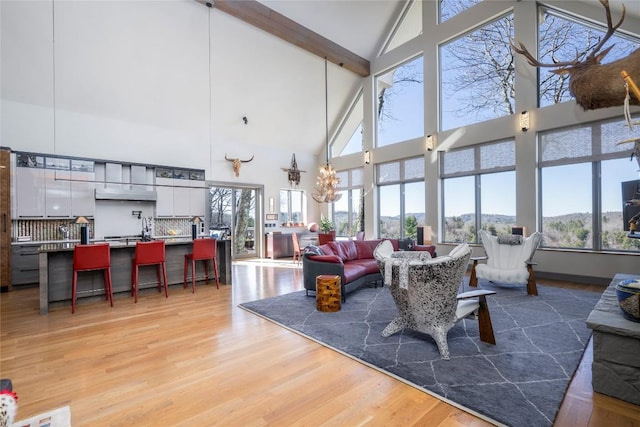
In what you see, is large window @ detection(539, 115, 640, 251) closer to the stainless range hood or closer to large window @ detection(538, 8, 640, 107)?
large window @ detection(538, 8, 640, 107)

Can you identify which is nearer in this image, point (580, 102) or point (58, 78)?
point (580, 102)

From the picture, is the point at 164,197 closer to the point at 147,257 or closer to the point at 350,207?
the point at 147,257

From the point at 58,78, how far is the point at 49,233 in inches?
124

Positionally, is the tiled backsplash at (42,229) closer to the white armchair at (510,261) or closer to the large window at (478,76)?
the white armchair at (510,261)

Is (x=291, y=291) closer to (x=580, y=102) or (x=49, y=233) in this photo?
(x=580, y=102)

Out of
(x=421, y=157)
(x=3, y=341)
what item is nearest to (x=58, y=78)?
(x=3, y=341)

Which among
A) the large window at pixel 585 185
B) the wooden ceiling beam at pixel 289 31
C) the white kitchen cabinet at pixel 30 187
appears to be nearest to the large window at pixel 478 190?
the large window at pixel 585 185

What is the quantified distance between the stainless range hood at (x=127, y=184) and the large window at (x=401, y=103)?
253 inches

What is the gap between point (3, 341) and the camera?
3.20 m

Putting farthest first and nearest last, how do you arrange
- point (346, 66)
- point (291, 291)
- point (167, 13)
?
point (346, 66) → point (167, 13) → point (291, 291)

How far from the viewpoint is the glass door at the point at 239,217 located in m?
9.03

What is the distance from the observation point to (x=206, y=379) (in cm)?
241

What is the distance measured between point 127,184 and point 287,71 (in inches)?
196

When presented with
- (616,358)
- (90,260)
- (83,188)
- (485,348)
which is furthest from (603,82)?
(83,188)
